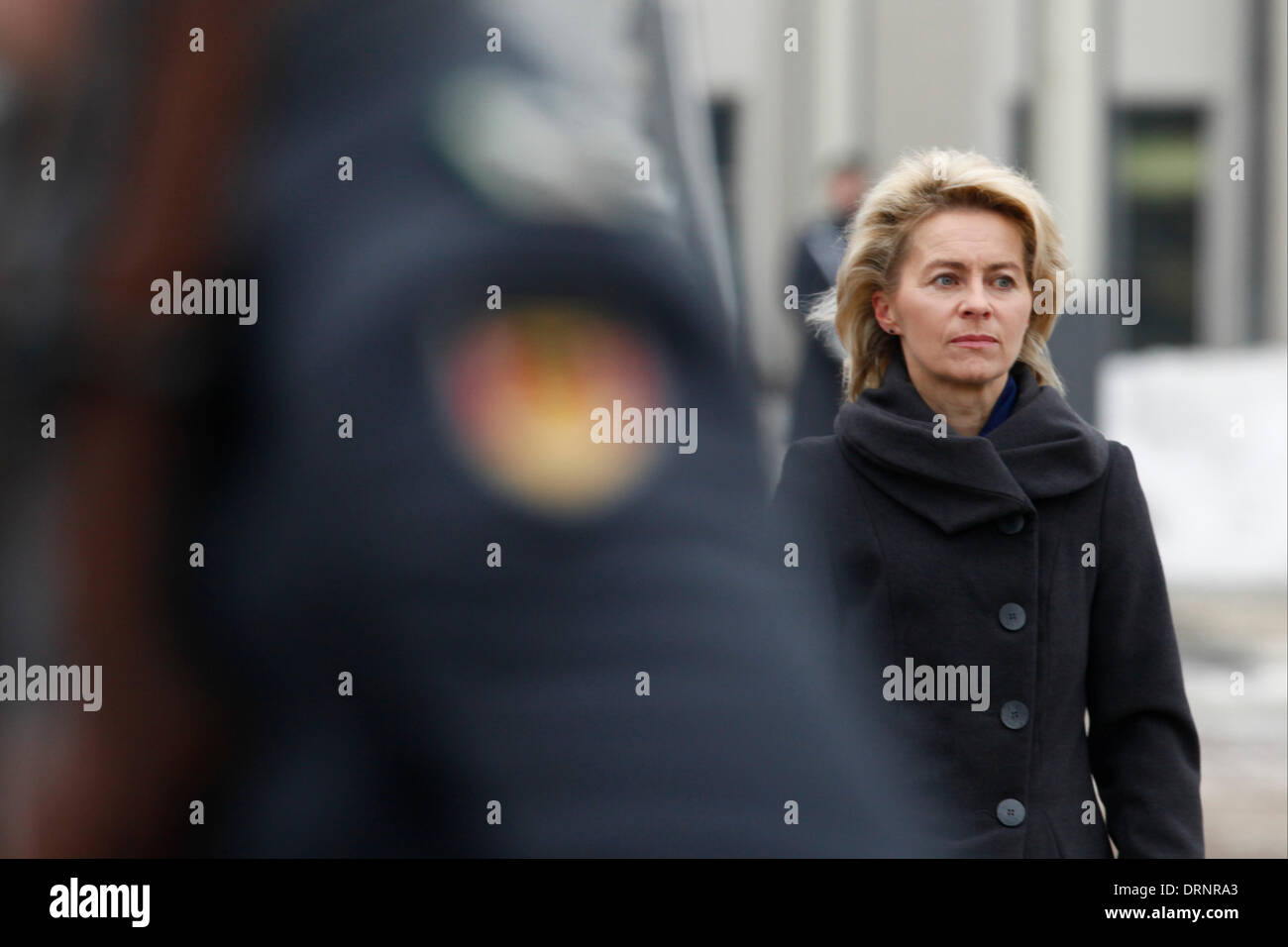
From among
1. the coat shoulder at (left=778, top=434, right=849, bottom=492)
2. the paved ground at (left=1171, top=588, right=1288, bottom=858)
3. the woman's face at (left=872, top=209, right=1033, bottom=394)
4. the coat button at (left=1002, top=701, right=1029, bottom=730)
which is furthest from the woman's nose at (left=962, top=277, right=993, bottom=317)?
the paved ground at (left=1171, top=588, right=1288, bottom=858)

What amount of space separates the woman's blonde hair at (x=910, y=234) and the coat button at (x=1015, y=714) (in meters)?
0.20

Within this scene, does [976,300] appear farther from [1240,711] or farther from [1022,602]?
[1240,711]

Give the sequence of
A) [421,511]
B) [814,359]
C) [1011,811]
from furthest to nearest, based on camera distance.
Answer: [814,359]
[1011,811]
[421,511]

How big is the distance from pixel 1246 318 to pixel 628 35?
11.3 m

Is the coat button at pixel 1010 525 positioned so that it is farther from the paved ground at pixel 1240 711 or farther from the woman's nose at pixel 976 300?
the paved ground at pixel 1240 711

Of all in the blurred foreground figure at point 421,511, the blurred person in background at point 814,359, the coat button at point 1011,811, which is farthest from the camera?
the blurred person in background at point 814,359

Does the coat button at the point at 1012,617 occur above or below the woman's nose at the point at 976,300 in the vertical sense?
below

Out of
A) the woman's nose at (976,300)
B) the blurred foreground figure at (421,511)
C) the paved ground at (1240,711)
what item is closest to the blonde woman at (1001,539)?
the woman's nose at (976,300)

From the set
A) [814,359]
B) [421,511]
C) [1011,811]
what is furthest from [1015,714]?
[814,359]

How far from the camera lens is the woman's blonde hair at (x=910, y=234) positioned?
0.96m

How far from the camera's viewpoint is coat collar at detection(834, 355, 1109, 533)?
0.96 metres

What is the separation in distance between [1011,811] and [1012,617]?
0.11 meters

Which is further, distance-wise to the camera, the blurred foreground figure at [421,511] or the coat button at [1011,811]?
the coat button at [1011,811]

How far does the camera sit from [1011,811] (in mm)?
917
